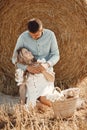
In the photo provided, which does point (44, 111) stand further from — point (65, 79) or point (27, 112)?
point (65, 79)

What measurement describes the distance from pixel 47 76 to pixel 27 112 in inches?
33.9

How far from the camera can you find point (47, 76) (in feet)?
27.1

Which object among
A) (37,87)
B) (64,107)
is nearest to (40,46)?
(37,87)

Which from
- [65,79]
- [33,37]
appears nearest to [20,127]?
[33,37]

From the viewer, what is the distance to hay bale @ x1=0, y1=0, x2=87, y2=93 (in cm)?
924

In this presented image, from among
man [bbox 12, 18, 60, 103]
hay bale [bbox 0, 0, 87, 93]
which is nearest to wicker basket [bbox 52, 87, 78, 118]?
man [bbox 12, 18, 60, 103]

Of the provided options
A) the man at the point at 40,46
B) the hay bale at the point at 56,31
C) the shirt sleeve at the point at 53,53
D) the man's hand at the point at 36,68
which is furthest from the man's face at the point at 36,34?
the hay bale at the point at 56,31

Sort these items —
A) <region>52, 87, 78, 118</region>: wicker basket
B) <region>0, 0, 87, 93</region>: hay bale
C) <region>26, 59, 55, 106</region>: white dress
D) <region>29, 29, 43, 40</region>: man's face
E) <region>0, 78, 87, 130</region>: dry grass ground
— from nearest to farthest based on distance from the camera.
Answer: <region>0, 78, 87, 130</region>: dry grass ground → <region>52, 87, 78, 118</region>: wicker basket → <region>29, 29, 43, 40</region>: man's face → <region>26, 59, 55, 106</region>: white dress → <region>0, 0, 87, 93</region>: hay bale

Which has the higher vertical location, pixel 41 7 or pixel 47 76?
pixel 41 7

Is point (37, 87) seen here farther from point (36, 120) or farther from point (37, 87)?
point (36, 120)

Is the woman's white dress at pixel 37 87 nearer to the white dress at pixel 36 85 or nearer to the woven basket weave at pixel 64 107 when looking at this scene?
the white dress at pixel 36 85

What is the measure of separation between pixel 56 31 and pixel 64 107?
2.00 m

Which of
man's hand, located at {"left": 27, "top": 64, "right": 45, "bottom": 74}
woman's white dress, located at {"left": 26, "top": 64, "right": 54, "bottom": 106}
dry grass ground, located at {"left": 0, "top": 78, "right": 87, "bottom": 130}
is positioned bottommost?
dry grass ground, located at {"left": 0, "top": 78, "right": 87, "bottom": 130}

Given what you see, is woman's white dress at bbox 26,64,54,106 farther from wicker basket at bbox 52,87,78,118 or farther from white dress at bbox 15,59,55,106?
wicker basket at bbox 52,87,78,118
